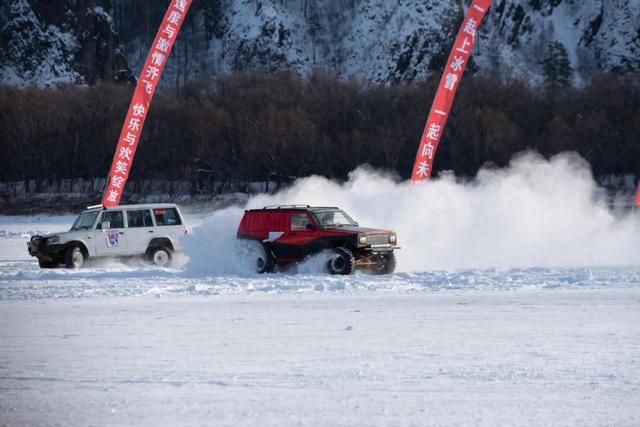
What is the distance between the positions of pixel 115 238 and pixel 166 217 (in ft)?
4.98

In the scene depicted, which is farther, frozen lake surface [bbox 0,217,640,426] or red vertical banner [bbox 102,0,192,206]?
red vertical banner [bbox 102,0,192,206]

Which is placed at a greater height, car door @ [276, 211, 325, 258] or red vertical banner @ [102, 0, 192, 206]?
red vertical banner @ [102, 0, 192, 206]

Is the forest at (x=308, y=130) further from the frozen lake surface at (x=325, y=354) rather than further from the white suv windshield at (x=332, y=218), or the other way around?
the frozen lake surface at (x=325, y=354)

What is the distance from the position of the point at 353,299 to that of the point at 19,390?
27.2 feet

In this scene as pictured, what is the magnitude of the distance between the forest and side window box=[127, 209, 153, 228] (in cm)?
4785

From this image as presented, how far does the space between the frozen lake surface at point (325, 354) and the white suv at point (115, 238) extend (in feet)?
17.8

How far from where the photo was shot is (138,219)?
25.2 metres

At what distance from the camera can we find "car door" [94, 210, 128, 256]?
24.8m

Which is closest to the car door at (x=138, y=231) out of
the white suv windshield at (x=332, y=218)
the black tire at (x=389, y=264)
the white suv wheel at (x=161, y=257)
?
the white suv wheel at (x=161, y=257)

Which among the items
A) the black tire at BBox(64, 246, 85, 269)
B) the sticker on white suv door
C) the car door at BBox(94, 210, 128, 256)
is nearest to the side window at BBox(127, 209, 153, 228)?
the car door at BBox(94, 210, 128, 256)

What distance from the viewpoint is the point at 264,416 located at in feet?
27.6

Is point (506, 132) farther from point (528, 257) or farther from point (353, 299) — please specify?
point (353, 299)

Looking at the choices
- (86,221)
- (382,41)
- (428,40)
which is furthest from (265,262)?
(382,41)

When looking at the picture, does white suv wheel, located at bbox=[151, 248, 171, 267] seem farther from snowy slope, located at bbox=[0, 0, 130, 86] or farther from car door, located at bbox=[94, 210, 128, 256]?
snowy slope, located at bbox=[0, 0, 130, 86]
